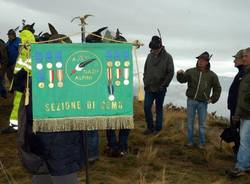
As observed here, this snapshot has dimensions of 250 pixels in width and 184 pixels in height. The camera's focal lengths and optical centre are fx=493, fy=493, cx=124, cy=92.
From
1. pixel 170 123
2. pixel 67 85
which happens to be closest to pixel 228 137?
pixel 170 123

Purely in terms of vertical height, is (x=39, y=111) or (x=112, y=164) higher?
(x=39, y=111)

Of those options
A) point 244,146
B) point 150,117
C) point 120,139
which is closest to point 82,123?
point 244,146

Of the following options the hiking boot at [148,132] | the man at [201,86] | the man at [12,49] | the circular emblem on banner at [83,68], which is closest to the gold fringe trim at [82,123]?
the circular emblem on banner at [83,68]

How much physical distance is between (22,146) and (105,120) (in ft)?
2.78

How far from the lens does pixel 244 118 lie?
26.6ft

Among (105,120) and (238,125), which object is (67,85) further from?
(238,125)

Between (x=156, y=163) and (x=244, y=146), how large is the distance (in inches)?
63.5

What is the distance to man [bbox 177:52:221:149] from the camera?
1007cm

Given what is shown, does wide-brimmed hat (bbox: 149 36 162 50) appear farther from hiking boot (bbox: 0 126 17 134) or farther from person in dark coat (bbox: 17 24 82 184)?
person in dark coat (bbox: 17 24 82 184)

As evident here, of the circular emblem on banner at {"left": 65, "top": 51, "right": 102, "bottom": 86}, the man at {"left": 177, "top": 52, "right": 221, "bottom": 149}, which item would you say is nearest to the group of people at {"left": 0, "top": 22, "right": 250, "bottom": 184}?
the man at {"left": 177, "top": 52, "right": 221, "bottom": 149}

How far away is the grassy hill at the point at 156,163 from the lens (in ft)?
25.7

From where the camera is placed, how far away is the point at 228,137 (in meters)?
9.13

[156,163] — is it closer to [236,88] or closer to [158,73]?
[236,88]

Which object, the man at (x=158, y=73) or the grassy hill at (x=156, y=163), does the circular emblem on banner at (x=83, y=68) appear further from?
the man at (x=158, y=73)
